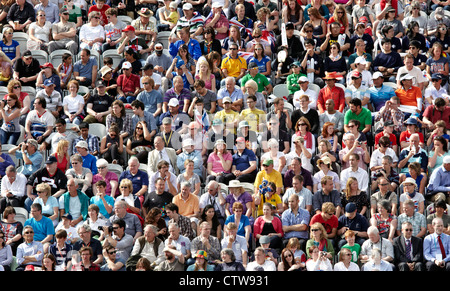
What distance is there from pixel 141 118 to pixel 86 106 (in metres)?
1.22

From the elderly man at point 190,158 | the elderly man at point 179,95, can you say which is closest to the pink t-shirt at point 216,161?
the elderly man at point 190,158

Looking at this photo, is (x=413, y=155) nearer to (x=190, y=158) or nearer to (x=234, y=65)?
(x=190, y=158)

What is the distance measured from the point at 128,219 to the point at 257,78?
13.5 feet

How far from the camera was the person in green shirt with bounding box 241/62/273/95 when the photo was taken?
1855 centimetres

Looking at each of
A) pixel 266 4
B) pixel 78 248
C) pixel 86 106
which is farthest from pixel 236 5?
pixel 78 248

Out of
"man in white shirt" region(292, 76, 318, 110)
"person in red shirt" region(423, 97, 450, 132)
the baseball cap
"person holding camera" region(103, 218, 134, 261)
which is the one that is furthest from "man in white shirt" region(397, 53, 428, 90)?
the baseball cap

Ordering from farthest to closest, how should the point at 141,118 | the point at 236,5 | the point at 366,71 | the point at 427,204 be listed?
the point at 236,5 → the point at 366,71 → the point at 141,118 → the point at 427,204

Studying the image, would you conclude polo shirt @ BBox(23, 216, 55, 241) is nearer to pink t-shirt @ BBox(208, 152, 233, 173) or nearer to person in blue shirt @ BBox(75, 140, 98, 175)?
person in blue shirt @ BBox(75, 140, 98, 175)

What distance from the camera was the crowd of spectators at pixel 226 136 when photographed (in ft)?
50.4

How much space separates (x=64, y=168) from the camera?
17.0 metres

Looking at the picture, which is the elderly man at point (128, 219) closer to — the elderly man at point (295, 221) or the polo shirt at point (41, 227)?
the polo shirt at point (41, 227)

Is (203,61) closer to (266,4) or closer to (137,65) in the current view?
(137,65)

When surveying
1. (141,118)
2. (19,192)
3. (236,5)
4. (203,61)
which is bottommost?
(19,192)

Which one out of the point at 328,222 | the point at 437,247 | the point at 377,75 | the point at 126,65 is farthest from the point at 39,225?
the point at 377,75
